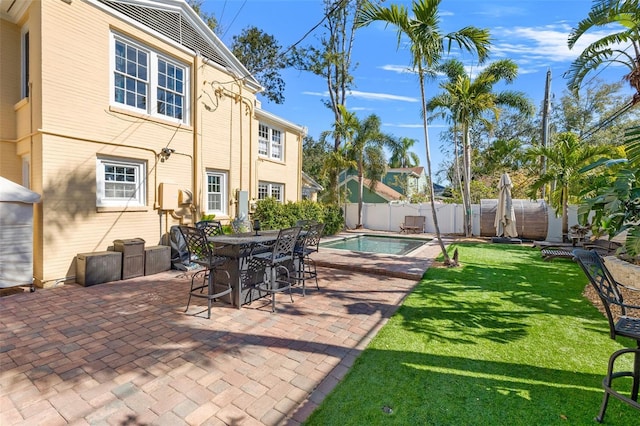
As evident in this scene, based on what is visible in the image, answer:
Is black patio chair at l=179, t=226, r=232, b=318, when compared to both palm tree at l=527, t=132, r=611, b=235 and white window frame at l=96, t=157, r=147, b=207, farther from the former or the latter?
palm tree at l=527, t=132, r=611, b=235

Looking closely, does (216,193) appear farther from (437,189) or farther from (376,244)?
(437,189)

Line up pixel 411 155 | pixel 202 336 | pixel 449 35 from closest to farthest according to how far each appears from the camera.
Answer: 1. pixel 202 336
2. pixel 449 35
3. pixel 411 155

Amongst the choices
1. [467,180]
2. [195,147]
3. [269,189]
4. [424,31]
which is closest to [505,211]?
[467,180]

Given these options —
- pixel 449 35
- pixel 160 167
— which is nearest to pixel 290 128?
pixel 160 167

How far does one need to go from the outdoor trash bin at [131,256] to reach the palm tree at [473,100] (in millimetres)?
13197

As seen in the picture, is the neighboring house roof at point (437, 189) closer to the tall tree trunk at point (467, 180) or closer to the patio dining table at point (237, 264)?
the tall tree trunk at point (467, 180)

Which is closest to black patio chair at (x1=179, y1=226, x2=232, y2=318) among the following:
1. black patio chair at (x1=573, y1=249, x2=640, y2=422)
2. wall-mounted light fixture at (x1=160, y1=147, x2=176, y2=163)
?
black patio chair at (x1=573, y1=249, x2=640, y2=422)

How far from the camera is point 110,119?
7.56 m

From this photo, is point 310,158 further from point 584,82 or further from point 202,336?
point 202,336

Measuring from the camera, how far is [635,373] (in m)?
2.55

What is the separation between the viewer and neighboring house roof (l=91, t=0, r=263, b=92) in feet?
26.2

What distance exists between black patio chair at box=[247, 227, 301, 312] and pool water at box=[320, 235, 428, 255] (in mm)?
6170

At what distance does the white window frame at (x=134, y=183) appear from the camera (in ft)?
24.5

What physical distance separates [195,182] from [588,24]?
10.7 metres
